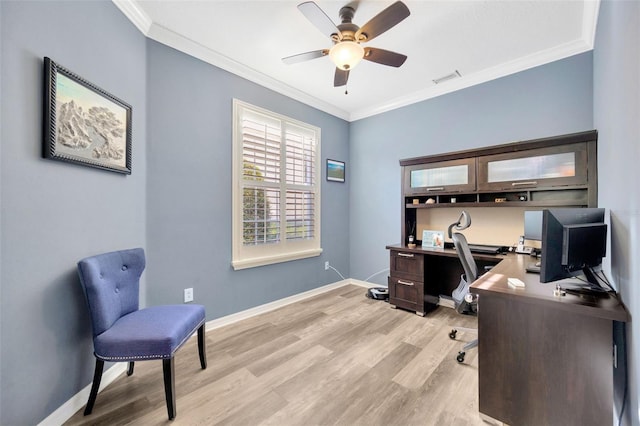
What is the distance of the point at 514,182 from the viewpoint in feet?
8.46

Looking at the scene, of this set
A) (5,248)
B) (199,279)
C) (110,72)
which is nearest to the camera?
(5,248)

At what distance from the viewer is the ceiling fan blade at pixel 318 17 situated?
65.0 inches

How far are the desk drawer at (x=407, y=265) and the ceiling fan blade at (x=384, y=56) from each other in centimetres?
204

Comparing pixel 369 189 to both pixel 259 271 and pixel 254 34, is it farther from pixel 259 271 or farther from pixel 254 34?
pixel 254 34

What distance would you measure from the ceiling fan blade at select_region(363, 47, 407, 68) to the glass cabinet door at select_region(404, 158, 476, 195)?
53.8 inches

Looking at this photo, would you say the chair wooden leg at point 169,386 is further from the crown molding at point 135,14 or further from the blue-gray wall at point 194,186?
the crown molding at point 135,14

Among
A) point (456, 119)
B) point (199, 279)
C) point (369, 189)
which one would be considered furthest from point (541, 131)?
point (199, 279)

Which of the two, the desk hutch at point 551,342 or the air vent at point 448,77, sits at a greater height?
the air vent at point 448,77

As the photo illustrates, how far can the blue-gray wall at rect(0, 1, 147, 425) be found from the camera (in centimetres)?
122

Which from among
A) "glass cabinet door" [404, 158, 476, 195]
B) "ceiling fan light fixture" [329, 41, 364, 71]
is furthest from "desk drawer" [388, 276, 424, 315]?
"ceiling fan light fixture" [329, 41, 364, 71]

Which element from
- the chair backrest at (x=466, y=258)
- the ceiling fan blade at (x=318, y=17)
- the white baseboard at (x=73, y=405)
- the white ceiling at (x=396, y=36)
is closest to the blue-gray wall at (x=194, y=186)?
the white ceiling at (x=396, y=36)

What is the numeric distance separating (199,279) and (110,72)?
73.4 inches

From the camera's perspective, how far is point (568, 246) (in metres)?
1.23

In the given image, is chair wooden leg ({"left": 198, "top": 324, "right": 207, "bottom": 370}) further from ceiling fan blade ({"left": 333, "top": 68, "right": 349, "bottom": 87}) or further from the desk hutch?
ceiling fan blade ({"left": 333, "top": 68, "right": 349, "bottom": 87})
